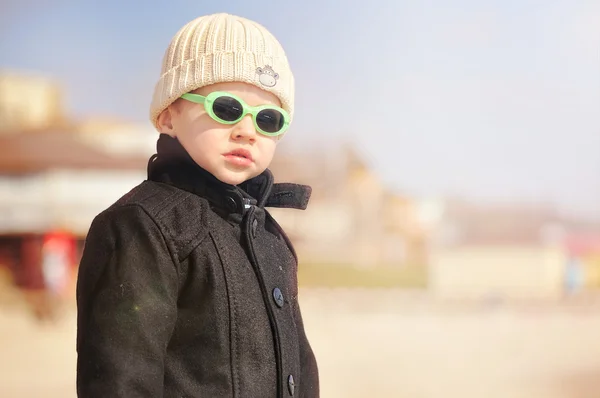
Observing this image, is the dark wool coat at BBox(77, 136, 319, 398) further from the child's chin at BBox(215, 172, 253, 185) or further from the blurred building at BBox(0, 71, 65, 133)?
the blurred building at BBox(0, 71, 65, 133)

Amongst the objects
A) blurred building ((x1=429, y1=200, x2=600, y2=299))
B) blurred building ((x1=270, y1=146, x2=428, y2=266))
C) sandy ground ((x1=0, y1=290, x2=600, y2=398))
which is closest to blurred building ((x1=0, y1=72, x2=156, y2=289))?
sandy ground ((x1=0, y1=290, x2=600, y2=398))

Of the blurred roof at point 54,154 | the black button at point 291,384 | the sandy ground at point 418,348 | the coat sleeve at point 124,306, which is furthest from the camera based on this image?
the blurred roof at point 54,154

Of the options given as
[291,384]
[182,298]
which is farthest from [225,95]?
[291,384]

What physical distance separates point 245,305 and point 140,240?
16cm

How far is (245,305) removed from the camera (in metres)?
0.98

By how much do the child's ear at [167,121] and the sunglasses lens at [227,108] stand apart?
0.10 m

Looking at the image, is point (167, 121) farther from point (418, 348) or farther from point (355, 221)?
point (355, 221)

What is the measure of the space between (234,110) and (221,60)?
0.07 metres

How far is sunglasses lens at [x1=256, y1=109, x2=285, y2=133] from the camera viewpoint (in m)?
1.04

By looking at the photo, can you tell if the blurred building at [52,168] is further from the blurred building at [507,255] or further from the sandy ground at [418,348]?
the blurred building at [507,255]

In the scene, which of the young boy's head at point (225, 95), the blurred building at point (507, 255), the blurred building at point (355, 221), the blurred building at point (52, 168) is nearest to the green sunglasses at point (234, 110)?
the young boy's head at point (225, 95)

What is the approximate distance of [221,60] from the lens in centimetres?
102

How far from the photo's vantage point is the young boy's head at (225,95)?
1021mm

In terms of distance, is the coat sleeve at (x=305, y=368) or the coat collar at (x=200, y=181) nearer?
the coat collar at (x=200, y=181)
